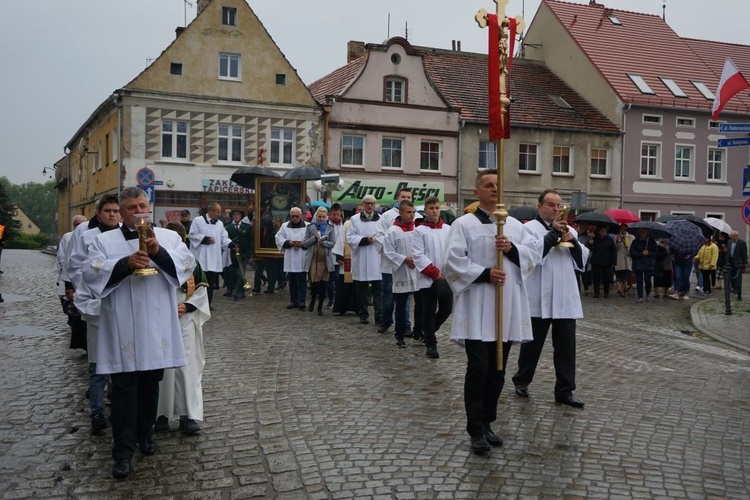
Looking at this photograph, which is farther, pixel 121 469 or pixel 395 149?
pixel 395 149

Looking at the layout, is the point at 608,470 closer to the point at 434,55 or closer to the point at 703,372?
the point at 703,372

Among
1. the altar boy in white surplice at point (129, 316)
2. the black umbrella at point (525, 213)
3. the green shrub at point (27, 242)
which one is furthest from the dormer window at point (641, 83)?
the green shrub at point (27, 242)

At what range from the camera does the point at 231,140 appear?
33469mm

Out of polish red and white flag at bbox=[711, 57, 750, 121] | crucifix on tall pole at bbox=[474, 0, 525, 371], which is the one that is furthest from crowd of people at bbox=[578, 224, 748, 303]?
crucifix on tall pole at bbox=[474, 0, 525, 371]

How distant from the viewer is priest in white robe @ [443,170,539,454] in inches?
247

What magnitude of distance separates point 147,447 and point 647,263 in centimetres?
1616

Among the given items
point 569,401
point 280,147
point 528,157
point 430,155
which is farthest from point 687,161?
point 569,401

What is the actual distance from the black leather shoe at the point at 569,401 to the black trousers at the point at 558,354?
3 cm

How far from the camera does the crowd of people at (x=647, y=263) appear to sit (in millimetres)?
19953

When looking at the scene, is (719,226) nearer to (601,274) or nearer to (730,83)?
(601,274)

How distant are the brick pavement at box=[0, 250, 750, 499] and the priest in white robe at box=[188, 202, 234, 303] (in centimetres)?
504

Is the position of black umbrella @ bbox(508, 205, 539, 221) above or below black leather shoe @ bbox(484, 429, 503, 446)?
above

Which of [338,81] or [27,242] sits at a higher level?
[338,81]

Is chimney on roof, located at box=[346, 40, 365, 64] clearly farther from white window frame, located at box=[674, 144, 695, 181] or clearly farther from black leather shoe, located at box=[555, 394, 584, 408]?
black leather shoe, located at box=[555, 394, 584, 408]
